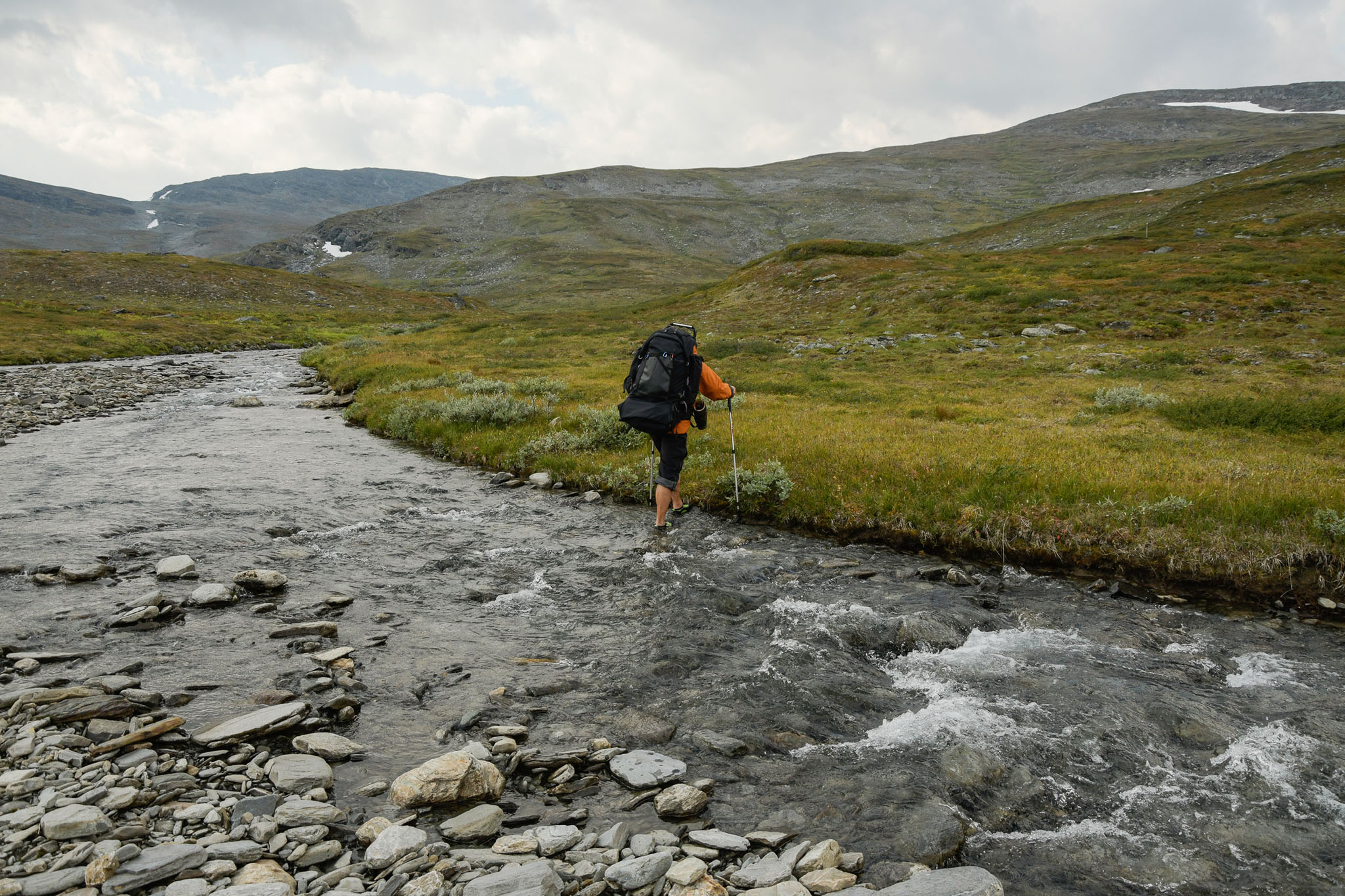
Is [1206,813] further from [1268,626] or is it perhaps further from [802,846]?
Result: [1268,626]

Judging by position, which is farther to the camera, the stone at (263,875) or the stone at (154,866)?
the stone at (263,875)

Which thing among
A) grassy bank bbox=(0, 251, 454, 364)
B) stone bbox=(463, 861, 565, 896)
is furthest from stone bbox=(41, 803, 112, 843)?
grassy bank bbox=(0, 251, 454, 364)

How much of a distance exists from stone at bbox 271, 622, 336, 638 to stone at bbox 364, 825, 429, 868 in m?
3.96

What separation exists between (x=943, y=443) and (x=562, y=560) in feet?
29.2

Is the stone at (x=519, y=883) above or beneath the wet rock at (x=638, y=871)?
above

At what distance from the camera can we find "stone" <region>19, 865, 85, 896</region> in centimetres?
370

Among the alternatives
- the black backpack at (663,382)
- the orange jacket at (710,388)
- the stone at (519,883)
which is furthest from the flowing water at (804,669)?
the black backpack at (663,382)

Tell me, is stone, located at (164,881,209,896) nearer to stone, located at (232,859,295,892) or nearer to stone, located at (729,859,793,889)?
stone, located at (232,859,295,892)

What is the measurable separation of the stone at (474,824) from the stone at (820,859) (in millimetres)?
2146

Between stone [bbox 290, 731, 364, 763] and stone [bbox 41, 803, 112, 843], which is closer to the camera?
stone [bbox 41, 803, 112, 843]

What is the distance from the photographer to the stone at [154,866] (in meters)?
3.82

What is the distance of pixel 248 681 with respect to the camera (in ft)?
21.9

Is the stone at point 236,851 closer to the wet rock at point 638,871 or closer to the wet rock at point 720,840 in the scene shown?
the wet rock at point 638,871

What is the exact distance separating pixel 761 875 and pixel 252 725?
14.8ft
